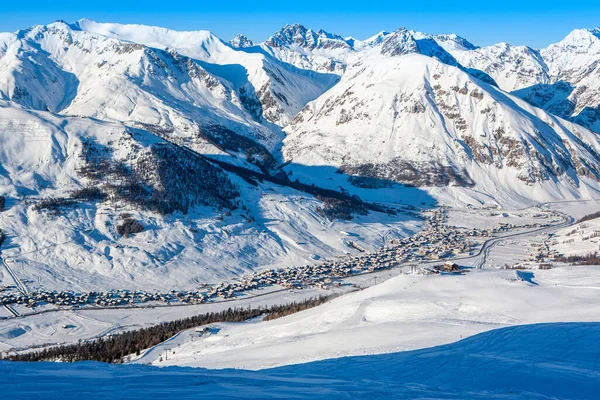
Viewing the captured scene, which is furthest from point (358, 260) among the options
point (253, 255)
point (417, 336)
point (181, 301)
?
point (417, 336)

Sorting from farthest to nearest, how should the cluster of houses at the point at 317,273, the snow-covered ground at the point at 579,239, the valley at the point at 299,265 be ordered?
the snow-covered ground at the point at 579,239 < the cluster of houses at the point at 317,273 < the valley at the point at 299,265

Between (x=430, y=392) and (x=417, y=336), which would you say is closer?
(x=430, y=392)

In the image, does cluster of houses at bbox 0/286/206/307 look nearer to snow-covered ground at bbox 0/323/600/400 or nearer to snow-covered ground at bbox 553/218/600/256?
snow-covered ground at bbox 0/323/600/400

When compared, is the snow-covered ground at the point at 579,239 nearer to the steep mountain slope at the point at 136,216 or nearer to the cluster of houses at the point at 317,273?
the cluster of houses at the point at 317,273

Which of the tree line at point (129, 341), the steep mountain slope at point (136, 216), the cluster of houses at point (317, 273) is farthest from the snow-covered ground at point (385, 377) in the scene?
the steep mountain slope at point (136, 216)

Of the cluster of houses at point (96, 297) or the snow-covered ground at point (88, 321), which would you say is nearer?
the snow-covered ground at point (88, 321)

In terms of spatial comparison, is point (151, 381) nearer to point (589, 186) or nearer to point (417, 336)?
point (417, 336)

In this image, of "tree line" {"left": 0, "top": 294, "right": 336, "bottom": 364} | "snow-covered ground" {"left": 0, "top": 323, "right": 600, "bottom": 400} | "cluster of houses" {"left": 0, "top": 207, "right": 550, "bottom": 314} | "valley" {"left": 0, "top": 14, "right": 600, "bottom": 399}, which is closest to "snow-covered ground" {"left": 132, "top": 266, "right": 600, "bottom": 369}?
"valley" {"left": 0, "top": 14, "right": 600, "bottom": 399}

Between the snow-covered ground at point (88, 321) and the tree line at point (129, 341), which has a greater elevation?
the snow-covered ground at point (88, 321)
